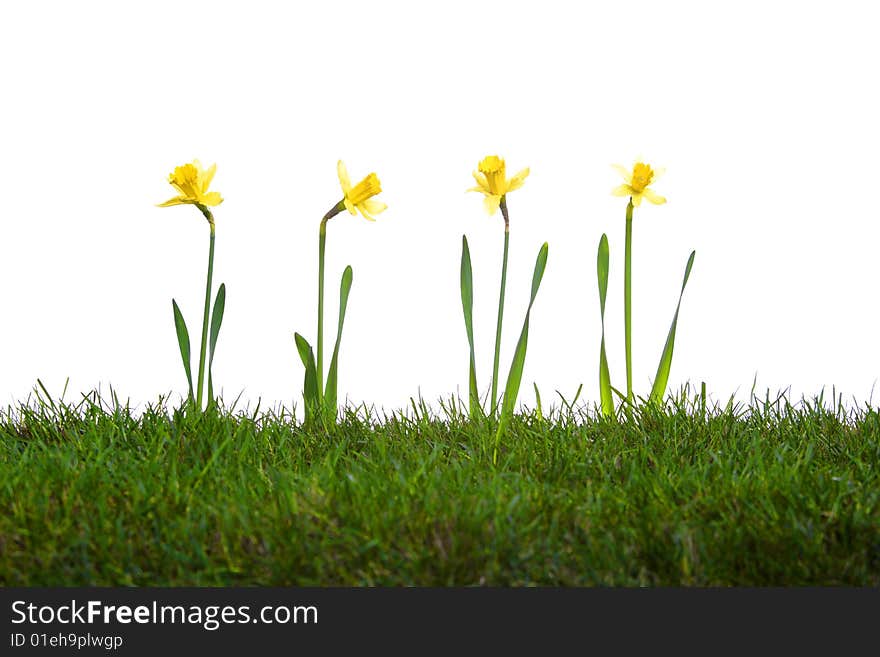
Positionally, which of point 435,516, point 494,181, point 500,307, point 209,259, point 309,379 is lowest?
point 435,516

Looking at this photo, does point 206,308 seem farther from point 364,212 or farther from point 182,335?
point 364,212

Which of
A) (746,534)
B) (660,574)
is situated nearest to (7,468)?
(660,574)

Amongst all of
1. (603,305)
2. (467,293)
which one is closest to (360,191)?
(467,293)

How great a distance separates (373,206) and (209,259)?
519mm

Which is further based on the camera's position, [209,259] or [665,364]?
[665,364]

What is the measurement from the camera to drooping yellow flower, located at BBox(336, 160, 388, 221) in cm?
280

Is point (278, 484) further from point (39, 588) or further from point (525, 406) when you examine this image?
point (525, 406)

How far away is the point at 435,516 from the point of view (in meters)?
1.80

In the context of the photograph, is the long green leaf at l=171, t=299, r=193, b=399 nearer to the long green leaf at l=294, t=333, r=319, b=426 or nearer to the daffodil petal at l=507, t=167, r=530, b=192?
the long green leaf at l=294, t=333, r=319, b=426

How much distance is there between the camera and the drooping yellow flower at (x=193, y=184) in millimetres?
2818

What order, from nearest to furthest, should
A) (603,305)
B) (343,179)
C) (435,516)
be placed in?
(435,516)
(343,179)
(603,305)

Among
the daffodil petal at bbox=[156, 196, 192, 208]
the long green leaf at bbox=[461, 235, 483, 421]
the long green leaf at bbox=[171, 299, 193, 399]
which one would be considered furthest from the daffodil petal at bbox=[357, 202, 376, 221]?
the long green leaf at bbox=[171, 299, 193, 399]

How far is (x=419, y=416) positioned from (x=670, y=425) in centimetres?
74

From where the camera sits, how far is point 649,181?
9.75 feet
